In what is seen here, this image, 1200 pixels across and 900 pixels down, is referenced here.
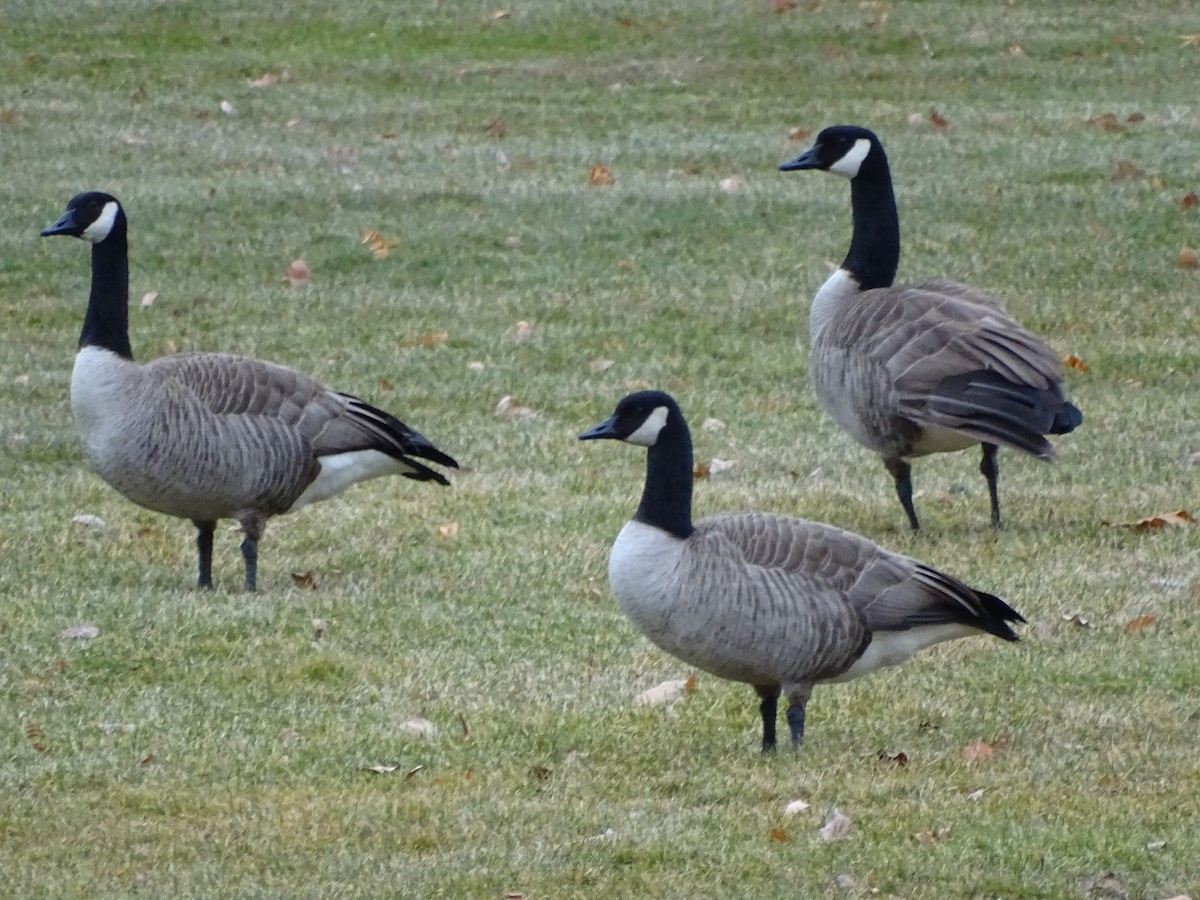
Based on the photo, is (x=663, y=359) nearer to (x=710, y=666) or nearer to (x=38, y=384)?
(x=38, y=384)

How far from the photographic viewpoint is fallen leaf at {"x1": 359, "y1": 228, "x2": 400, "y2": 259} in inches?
585

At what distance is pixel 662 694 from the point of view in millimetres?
6984

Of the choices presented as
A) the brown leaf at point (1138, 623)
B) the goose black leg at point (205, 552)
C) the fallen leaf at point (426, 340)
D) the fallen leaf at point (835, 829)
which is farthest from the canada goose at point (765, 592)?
the fallen leaf at point (426, 340)

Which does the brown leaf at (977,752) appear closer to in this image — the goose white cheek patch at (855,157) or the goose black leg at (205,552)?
the goose black leg at (205,552)

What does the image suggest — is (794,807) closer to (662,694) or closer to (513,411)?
(662,694)

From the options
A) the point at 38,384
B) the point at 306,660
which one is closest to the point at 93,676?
the point at 306,660

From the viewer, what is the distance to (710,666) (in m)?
6.03

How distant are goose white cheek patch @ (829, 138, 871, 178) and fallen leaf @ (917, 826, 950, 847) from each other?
16.5 ft

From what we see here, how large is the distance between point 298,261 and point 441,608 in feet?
23.4

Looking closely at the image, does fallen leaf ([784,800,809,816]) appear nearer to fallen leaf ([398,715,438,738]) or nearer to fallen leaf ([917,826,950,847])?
fallen leaf ([917,826,950,847])

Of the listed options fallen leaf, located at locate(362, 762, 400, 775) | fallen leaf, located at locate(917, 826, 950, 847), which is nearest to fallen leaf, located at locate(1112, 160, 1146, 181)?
fallen leaf, located at locate(362, 762, 400, 775)

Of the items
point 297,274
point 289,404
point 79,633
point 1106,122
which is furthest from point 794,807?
point 1106,122

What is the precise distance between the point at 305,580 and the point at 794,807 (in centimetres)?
346

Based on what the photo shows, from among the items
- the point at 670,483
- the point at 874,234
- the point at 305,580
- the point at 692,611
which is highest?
the point at 670,483
